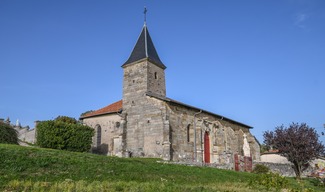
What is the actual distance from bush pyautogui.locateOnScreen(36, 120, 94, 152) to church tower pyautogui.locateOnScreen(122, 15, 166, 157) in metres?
4.66

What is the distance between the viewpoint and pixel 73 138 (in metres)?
20.0

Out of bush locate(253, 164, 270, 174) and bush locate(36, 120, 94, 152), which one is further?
bush locate(253, 164, 270, 174)

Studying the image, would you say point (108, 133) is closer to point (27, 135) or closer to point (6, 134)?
point (6, 134)

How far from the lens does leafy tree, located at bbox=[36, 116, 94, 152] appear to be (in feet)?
62.7

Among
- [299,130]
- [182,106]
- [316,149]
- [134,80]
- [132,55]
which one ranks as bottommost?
[316,149]

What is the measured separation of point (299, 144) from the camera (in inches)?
943

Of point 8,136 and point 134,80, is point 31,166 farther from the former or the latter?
point 134,80

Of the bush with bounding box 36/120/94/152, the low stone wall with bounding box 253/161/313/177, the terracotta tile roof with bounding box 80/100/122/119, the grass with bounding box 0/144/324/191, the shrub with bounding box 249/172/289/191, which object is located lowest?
the low stone wall with bounding box 253/161/313/177

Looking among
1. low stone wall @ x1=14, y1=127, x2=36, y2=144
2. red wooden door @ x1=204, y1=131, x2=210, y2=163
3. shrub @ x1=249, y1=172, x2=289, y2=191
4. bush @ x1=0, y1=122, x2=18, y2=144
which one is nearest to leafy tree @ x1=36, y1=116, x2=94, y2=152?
bush @ x1=0, y1=122, x2=18, y2=144

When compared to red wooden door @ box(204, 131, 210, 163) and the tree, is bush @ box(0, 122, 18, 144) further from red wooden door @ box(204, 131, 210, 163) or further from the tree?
the tree

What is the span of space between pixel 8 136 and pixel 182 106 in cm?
1324

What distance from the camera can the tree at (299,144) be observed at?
78.6 ft

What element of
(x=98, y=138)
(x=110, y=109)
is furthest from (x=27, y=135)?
(x=110, y=109)

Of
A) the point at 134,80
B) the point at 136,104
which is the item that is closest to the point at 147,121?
the point at 136,104
